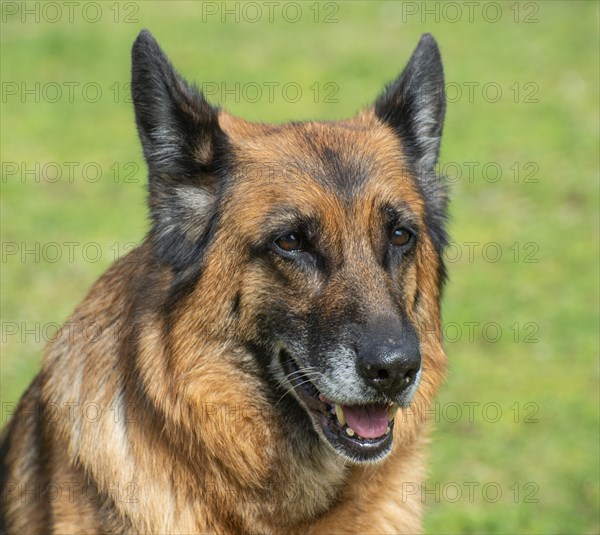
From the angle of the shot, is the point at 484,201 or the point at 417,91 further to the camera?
the point at 484,201

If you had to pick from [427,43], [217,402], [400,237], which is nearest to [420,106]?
[427,43]

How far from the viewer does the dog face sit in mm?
4191

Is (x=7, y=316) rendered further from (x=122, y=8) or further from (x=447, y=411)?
(x=122, y=8)

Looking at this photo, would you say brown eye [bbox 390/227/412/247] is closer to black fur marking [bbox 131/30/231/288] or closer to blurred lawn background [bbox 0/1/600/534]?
black fur marking [bbox 131/30/231/288]

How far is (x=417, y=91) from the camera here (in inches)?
198

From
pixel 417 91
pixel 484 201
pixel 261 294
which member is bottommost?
pixel 484 201

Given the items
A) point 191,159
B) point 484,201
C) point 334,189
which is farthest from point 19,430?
point 484,201

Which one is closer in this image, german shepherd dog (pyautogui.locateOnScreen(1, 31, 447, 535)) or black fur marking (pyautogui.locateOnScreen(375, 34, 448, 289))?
german shepherd dog (pyautogui.locateOnScreen(1, 31, 447, 535))

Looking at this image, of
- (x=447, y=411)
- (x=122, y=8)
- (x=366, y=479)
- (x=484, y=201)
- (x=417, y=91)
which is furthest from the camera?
(x=122, y=8)

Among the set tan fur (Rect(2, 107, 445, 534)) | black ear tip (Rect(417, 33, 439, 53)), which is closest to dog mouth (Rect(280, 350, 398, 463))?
tan fur (Rect(2, 107, 445, 534))

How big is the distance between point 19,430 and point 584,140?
9669 mm

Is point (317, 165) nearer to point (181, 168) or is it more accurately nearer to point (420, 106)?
point (181, 168)

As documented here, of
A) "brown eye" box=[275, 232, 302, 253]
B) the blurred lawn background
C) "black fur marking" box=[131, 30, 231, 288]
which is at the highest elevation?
"black fur marking" box=[131, 30, 231, 288]

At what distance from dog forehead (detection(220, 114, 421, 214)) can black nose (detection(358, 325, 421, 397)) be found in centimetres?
68
